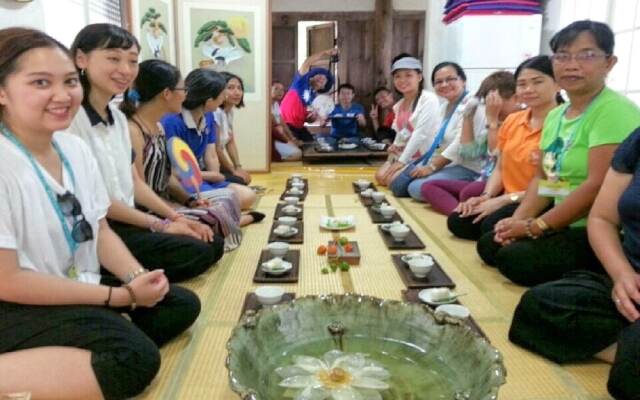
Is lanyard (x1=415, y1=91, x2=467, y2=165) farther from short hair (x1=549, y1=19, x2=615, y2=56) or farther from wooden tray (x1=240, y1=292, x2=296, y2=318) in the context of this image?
wooden tray (x1=240, y1=292, x2=296, y2=318)

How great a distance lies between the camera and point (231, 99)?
4203 millimetres

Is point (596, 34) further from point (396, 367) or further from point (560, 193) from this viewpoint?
point (396, 367)

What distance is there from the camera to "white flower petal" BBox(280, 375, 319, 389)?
117 cm

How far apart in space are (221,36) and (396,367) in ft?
13.6

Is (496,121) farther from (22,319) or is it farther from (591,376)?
(22,319)

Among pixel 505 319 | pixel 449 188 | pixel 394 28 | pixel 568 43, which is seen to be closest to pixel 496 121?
pixel 449 188

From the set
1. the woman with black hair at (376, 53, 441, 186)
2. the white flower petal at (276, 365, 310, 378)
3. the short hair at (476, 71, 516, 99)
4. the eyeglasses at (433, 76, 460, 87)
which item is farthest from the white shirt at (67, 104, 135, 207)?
the woman with black hair at (376, 53, 441, 186)

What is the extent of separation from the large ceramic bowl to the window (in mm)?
1873

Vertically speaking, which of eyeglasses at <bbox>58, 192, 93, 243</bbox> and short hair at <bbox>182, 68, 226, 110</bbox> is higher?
short hair at <bbox>182, 68, 226, 110</bbox>

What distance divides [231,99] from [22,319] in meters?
3.09

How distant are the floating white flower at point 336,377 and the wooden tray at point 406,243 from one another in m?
1.44

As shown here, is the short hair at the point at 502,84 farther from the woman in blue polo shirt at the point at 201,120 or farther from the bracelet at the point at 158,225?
the bracelet at the point at 158,225

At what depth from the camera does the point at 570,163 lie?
2.14 metres

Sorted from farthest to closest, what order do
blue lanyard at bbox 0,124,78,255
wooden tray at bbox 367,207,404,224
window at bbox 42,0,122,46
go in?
wooden tray at bbox 367,207,404,224, window at bbox 42,0,122,46, blue lanyard at bbox 0,124,78,255
